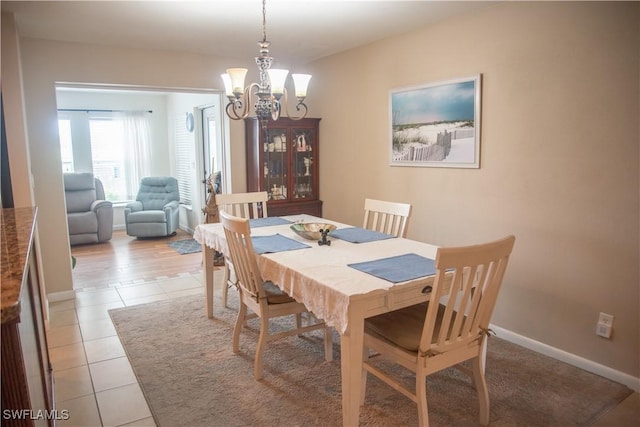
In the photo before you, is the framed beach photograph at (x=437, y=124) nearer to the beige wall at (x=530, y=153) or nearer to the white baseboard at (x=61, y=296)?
the beige wall at (x=530, y=153)

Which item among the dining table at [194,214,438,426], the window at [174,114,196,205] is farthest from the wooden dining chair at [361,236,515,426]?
the window at [174,114,196,205]

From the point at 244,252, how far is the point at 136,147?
567cm

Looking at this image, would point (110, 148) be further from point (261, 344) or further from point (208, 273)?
point (261, 344)

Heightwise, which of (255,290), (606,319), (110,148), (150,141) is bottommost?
(606,319)

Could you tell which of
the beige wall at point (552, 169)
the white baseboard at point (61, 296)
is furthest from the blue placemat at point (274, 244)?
the white baseboard at point (61, 296)

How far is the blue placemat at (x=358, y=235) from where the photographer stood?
109 inches

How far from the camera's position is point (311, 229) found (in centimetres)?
297

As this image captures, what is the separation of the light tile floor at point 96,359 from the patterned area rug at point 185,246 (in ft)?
4.48

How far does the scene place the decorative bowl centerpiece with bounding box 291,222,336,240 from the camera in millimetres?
2771

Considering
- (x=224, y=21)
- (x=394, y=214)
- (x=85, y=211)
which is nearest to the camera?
(x=394, y=214)

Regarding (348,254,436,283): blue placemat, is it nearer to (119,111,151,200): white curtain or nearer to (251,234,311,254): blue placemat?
(251,234,311,254): blue placemat

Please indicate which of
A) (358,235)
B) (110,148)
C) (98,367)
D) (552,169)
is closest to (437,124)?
(552,169)

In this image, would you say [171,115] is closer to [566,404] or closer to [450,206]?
[450,206]

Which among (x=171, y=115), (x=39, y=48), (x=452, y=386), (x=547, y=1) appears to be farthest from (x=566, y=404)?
(x=171, y=115)
